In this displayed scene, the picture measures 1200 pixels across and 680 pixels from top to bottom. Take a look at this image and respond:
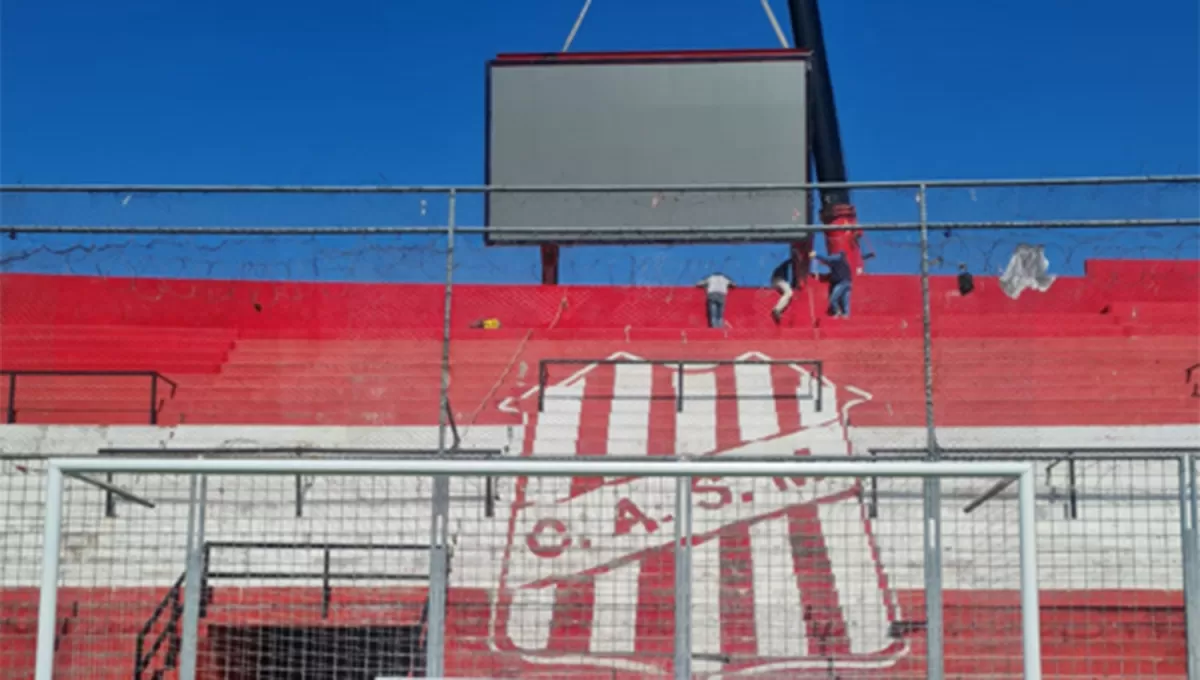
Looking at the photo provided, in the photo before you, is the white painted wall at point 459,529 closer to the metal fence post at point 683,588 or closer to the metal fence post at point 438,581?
the metal fence post at point 438,581

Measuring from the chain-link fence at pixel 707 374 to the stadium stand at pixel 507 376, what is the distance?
0.04m

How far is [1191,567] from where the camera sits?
28.2 ft

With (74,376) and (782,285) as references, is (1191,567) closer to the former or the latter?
(782,285)

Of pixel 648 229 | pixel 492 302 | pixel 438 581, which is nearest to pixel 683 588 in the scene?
pixel 438 581

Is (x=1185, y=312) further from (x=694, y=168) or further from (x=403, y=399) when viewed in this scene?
(x=403, y=399)

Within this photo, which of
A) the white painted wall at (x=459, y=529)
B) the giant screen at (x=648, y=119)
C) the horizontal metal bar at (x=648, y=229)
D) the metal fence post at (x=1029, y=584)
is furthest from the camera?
the giant screen at (x=648, y=119)

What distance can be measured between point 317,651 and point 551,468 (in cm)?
280

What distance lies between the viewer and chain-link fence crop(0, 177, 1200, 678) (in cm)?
909

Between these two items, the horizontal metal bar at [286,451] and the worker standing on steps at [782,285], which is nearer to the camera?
the horizontal metal bar at [286,451]

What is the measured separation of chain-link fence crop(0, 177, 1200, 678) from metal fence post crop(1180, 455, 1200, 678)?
6cm

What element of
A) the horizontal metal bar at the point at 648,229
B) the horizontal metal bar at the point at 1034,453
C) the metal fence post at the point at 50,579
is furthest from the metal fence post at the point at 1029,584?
the metal fence post at the point at 50,579

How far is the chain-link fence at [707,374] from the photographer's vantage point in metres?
9.09

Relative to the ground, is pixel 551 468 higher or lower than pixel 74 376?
lower

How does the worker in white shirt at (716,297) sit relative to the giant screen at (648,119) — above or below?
below
